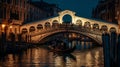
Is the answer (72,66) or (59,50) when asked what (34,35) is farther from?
(72,66)

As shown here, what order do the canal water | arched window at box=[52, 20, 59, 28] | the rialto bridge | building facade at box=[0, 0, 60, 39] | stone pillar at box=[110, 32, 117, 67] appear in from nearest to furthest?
1. stone pillar at box=[110, 32, 117, 67]
2. the canal water
3. building facade at box=[0, 0, 60, 39]
4. the rialto bridge
5. arched window at box=[52, 20, 59, 28]

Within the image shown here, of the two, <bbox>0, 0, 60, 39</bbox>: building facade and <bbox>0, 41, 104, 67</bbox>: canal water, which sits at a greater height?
<bbox>0, 0, 60, 39</bbox>: building facade

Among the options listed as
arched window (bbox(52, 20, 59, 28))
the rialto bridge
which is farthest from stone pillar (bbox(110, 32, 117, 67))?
arched window (bbox(52, 20, 59, 28))

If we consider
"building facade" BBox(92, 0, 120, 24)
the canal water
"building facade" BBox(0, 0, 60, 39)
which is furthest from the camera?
"building facade" BBox(92, 0, 120, 24)

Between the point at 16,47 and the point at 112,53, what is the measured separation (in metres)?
13.3

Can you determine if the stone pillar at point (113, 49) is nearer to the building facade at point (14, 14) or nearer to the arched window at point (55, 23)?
the building facade at point (14, 14)

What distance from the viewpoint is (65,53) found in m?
21.2

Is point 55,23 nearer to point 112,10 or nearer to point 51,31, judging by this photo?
point 51,31

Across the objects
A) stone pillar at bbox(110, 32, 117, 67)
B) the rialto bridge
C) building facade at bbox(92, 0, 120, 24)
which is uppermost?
building facade at bbox(92, 0, 120, 24)

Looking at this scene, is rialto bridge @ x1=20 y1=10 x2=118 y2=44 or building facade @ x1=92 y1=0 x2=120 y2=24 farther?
building facade @ x1=92 y1=0 x2=120 y2=24

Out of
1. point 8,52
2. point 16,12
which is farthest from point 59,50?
point 16,12

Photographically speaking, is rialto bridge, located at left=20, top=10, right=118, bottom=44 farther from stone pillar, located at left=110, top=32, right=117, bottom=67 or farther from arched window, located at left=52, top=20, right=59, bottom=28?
stone pillar, located at left=110, top=32, right=117, bottom=67

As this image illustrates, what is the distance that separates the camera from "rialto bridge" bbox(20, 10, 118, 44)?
3180 cm

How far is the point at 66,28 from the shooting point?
108 feet
